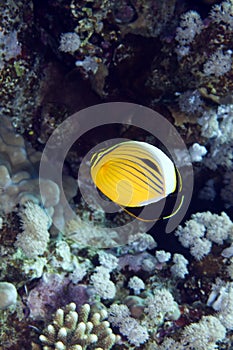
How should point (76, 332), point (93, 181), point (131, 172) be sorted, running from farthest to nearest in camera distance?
point (93, 181)
point (76, 332)
point (131, 172)

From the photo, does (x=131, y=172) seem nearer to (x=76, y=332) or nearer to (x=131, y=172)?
(x=131, y=172)

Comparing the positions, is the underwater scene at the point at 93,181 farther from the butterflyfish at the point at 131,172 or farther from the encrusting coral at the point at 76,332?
the butterflyfish at the point at 131,172

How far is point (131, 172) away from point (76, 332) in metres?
1.55

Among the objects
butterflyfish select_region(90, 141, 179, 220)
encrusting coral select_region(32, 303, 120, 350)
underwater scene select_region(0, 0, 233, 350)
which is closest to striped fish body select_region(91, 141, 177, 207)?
butterflyfish select_region(90, 141, 179, 220)

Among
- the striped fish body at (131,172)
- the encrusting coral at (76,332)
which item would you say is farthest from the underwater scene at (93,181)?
the striped fish body at (131,172)

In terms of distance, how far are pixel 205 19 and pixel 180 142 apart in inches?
50.4

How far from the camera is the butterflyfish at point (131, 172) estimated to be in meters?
2.24

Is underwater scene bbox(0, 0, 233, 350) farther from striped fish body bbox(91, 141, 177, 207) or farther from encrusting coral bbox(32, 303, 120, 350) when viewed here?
striped fish body bbox(91, 141, 177, 207)

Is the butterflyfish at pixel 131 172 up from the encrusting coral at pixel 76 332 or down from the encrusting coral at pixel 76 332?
up

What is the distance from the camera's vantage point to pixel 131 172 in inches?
91.7

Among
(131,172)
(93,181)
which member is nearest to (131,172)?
(131,172)

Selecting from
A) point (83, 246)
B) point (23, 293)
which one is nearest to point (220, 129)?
point (83, 246)

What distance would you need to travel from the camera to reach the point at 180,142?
3893mm

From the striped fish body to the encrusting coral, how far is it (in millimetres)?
1293
